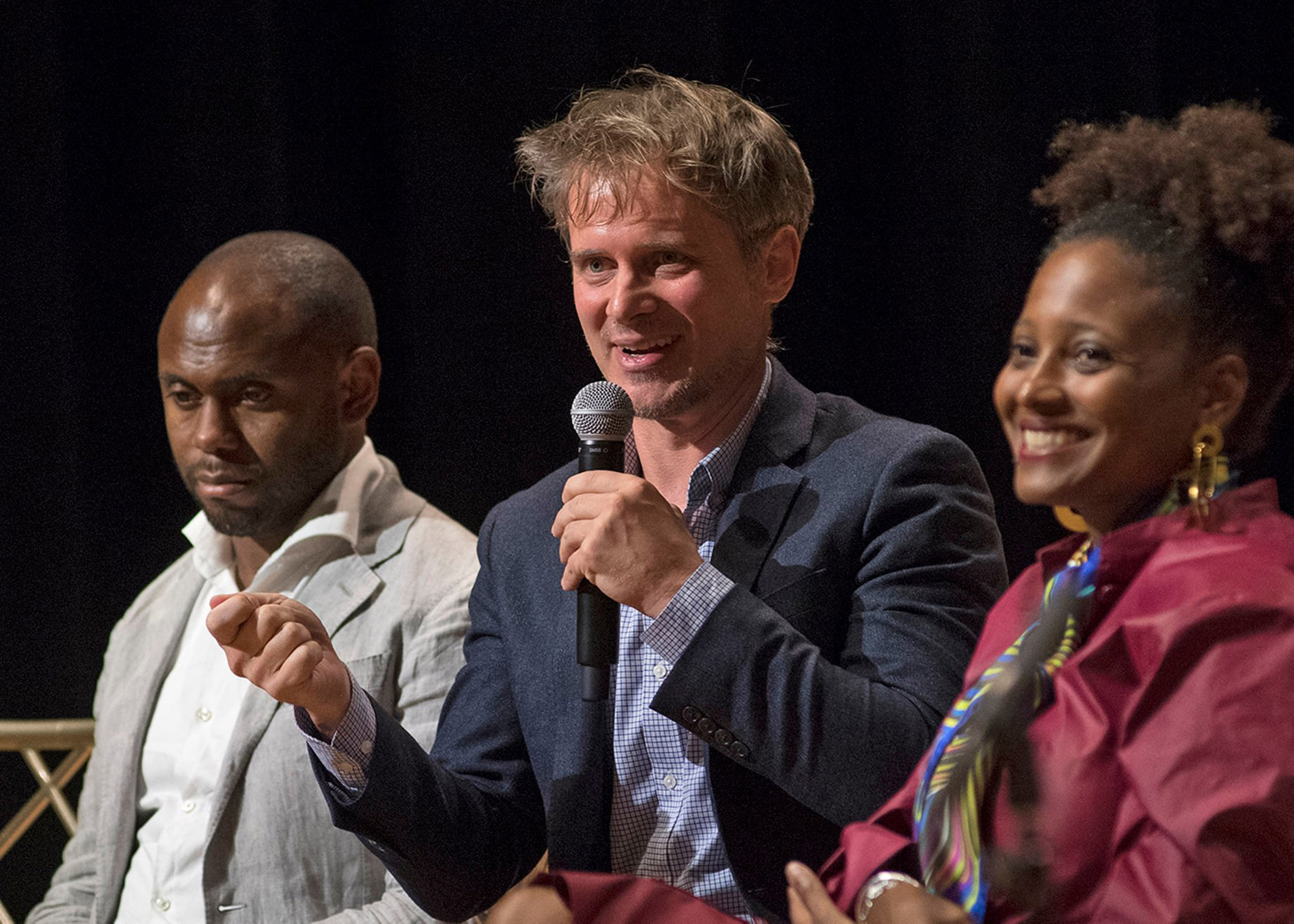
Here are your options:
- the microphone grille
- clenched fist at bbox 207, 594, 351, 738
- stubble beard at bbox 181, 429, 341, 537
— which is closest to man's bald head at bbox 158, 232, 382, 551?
stubble beard at bbox 181, 429, 341, 537

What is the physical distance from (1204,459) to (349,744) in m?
1.00

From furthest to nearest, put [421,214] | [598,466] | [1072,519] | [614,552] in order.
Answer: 1. [421,214]
2. [598,466]
3. [614,552]
4. [1072,519]

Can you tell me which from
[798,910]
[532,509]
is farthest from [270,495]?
[798,910]

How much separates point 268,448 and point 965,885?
148 centimetres

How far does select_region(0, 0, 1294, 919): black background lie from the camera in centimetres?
229

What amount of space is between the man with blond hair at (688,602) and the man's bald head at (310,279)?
57 cm

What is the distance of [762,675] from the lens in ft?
4.27

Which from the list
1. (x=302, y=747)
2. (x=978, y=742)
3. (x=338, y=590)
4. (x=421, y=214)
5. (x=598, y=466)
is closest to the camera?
(x=978, y=742)

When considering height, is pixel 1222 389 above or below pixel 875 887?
Answer: above

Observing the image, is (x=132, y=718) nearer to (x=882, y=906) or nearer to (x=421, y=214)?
(x=421, y=214)

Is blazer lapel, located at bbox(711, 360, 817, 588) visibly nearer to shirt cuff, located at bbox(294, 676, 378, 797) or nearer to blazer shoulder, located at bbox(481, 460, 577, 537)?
blazer shoulder, located at bbox(481, 460, 577, 537)

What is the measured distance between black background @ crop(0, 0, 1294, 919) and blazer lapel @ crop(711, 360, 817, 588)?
696 millimetres

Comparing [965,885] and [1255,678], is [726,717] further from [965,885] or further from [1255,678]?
[1255,678]

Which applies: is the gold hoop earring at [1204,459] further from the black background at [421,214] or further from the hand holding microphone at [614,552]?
the black background at [421,214]
